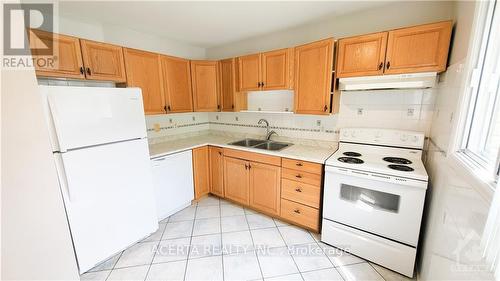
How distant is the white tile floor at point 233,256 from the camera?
1.69 metres

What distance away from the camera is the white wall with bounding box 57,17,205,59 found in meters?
2.09

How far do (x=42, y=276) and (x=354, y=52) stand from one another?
2895 mm

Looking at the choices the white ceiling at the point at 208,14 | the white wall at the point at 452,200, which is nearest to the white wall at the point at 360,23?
the white ceiling at the point at 208,14

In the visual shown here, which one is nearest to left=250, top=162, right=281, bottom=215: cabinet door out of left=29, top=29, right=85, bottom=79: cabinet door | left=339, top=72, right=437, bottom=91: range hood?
left=339, top=72, right=437, bottom=91: range hood

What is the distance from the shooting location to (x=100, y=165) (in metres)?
1.70

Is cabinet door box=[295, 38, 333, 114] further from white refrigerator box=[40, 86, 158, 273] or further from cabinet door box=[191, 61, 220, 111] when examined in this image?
white refrigerator box=[40, 86, 158, 273]

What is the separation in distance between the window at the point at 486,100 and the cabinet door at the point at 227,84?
2.37 m

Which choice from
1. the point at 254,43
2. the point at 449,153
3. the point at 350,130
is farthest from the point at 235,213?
the point at 254,43

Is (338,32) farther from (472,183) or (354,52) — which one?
(472,183)

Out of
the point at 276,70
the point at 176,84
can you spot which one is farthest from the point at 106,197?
the point at 276,70

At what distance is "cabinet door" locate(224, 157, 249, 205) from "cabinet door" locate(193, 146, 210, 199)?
1.12ft

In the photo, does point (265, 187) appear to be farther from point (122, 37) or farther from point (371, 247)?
point (122, 37)

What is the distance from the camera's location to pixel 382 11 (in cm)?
198

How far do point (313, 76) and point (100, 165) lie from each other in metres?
2.31
